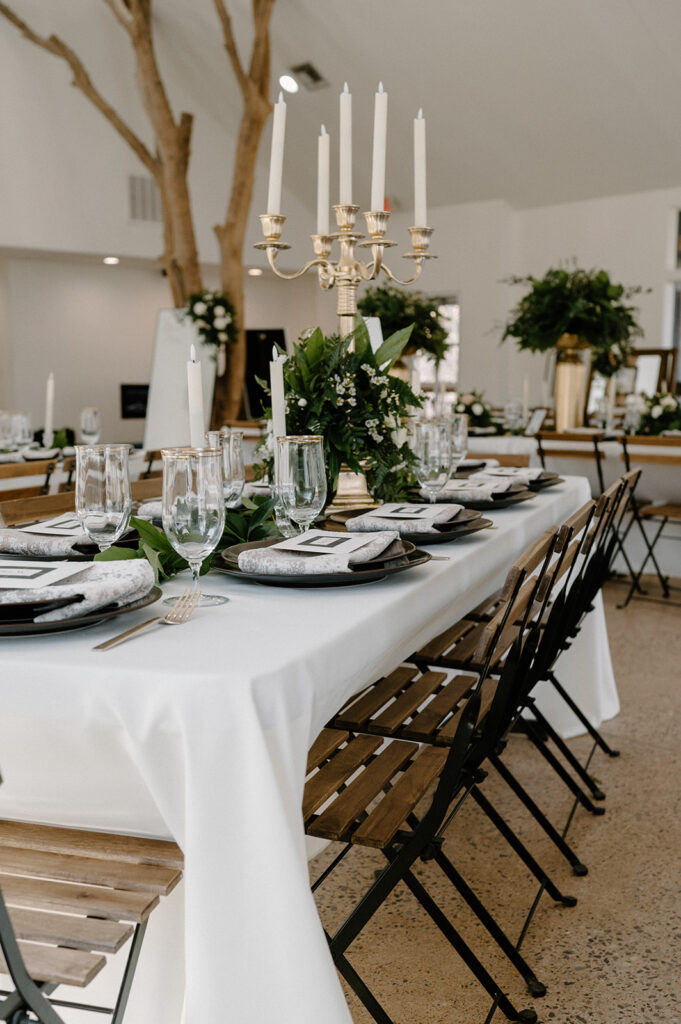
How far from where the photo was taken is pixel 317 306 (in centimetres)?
1218

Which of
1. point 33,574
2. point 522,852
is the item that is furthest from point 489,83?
point 33,574

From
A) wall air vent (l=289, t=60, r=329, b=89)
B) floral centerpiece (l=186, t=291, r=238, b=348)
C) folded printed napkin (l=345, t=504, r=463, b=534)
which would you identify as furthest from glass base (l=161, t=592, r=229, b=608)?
wall air vent (l=289, t=60, r=329, b=89)

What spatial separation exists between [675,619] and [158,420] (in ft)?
15.5

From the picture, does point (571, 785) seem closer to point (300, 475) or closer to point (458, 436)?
point (458, 436)

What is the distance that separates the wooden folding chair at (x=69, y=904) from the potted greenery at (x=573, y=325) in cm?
419

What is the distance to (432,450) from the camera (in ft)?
6.91

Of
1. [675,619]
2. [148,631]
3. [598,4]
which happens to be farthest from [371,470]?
[598,4]

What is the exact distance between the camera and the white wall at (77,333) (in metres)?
9.97

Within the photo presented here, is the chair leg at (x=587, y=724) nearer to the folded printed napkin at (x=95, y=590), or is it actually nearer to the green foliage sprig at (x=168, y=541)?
the green foliage sprig at (x=168, y=541)

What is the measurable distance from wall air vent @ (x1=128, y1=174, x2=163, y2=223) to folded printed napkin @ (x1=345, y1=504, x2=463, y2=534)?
8.24 meters

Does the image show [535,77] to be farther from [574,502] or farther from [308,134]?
[574,502]

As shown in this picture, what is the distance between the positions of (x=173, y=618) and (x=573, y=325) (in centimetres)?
420

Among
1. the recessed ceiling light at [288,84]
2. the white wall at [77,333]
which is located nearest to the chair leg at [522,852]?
the recessed ceiling light at [288,84]

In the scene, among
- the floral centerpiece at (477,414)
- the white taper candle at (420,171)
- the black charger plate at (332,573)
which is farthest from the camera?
the floral centerpiece at (477,414)
